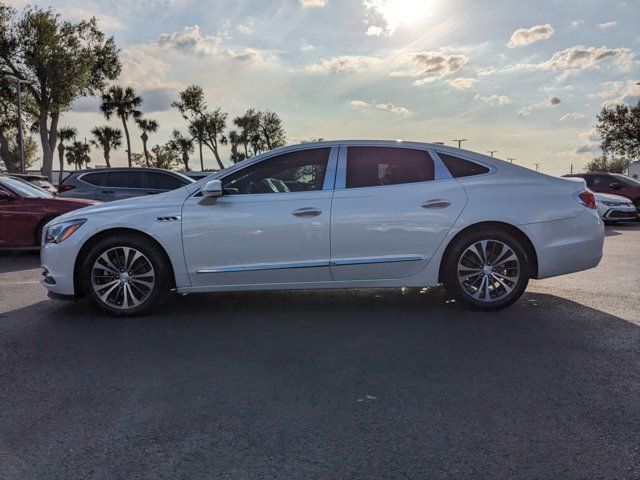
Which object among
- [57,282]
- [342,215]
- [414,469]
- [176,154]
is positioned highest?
[176,154]

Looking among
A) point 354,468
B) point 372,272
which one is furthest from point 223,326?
point 354,468

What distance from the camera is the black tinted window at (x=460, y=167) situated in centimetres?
530

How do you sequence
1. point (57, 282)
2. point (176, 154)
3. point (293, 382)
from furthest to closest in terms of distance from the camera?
point (176, 154) < point (57, 282) < point (293, 382)

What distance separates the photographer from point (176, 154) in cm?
7012

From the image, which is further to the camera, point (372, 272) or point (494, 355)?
point (372, 272)

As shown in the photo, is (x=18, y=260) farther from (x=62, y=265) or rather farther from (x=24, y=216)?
(x=62, y=265)

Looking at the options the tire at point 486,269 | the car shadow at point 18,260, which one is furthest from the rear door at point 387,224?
the car shadow at point 18,260

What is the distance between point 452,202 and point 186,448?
3.36m

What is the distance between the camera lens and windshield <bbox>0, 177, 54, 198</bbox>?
10.0 metres

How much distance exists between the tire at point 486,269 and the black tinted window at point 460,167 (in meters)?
0.58

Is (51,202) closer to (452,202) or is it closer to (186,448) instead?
(452,202)

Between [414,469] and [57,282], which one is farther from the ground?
[57,282]

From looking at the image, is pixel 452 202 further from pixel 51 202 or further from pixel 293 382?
pixel 51 202

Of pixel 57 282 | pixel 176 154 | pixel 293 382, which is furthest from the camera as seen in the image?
pixel 176 154
